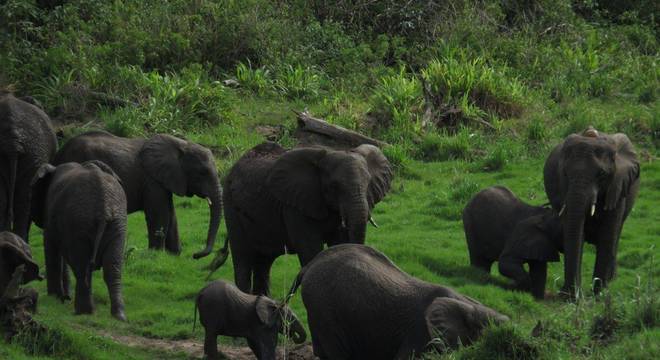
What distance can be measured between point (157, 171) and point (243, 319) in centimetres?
541

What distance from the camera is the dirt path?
48.6ft

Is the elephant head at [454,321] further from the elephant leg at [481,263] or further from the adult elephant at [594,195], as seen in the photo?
the elephant leg at [481,263]

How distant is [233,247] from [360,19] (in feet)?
40.1

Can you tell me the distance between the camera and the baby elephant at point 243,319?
14.4m

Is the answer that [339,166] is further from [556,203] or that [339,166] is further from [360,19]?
[360,19]

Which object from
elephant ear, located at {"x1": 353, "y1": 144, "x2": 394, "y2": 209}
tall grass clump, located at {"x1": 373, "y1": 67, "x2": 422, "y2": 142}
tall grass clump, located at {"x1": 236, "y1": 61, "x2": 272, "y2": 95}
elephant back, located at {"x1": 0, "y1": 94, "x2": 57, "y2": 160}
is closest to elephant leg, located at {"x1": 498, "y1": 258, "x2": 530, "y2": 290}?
elephant ear, located at {"x1": 353, "y1": 144, "x2": 394, "y2": 209}

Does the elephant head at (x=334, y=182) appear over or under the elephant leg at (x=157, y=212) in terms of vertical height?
over

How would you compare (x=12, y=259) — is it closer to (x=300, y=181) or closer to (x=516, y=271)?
(x=300, y=181)

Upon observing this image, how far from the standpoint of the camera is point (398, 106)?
24562 millimetres

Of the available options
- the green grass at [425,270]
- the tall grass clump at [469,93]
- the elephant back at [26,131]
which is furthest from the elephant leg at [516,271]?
the tall grass clump at [469,93]

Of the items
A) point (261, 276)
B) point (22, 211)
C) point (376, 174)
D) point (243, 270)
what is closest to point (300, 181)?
point (376, 174)

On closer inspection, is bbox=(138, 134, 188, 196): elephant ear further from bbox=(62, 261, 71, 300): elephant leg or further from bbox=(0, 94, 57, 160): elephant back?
bbox=(62, 261, 71, 300): elephant leg

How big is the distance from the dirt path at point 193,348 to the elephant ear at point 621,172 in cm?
393

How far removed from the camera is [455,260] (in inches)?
729
